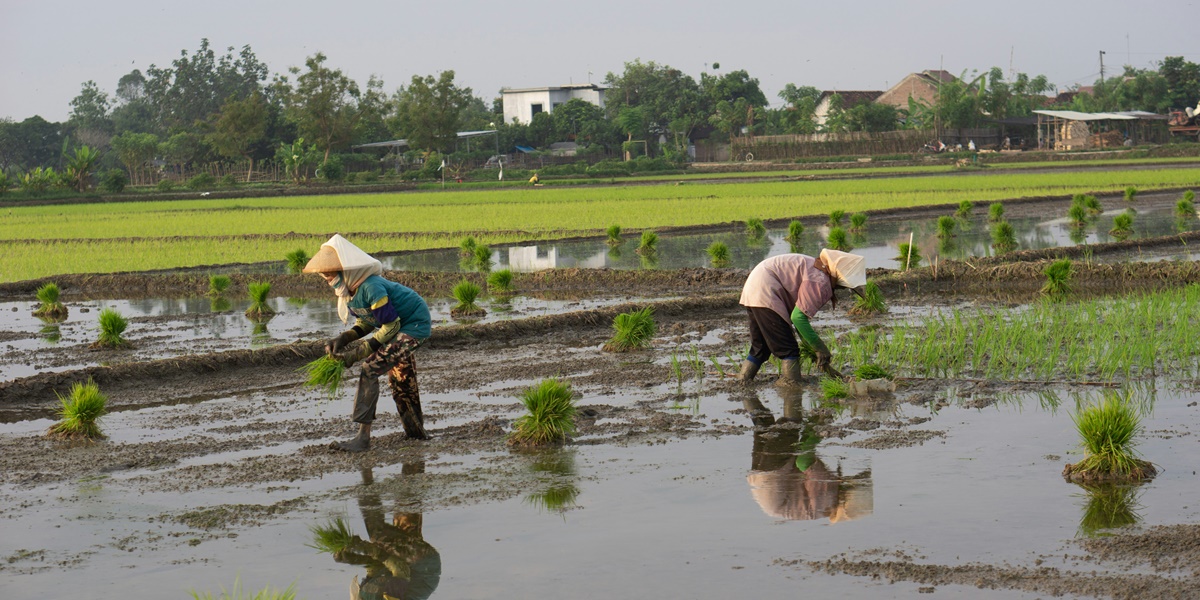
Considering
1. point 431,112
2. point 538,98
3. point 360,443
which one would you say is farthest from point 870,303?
point 538,98

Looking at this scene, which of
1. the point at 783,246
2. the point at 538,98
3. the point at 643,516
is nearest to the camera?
the point at 643,516

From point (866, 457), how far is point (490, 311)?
23.3ft

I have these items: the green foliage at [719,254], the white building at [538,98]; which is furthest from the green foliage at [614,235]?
the white building at [538,98]

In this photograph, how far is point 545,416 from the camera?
657 centimetres

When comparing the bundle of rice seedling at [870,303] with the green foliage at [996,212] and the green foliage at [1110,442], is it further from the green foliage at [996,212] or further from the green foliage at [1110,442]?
the green foliage at [996,212]

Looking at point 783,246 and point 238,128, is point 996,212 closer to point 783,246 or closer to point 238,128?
point 783,246

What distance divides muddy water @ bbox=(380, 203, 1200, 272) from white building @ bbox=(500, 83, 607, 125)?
56890mm

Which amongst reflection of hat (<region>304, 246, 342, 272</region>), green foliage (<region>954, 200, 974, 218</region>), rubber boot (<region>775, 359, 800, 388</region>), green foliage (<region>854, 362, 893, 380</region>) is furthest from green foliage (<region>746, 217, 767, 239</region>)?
reflection of hat (<region>304, 246, 342, 272</region>)

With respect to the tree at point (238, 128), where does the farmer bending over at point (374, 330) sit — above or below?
below

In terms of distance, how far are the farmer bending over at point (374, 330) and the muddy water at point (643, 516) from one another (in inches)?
15.0

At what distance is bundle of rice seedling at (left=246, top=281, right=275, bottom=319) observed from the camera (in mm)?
12773

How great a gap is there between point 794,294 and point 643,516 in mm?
2724

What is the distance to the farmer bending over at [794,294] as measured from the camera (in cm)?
736

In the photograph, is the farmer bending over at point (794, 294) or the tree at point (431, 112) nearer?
the farmer bending over at point (794, 294)
